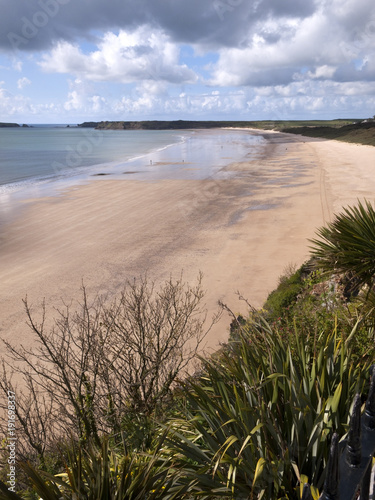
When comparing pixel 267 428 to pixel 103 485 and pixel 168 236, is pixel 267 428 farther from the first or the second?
pixel 168 236

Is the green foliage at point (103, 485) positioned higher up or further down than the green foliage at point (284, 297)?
higher up

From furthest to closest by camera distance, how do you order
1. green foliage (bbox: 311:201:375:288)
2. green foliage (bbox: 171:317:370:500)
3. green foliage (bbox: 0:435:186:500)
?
green foliage (bbox: 311:201:375:288)
green foliage (bbox: 171:317:370:500)
green foliage (bbox: 0:435:186:500)

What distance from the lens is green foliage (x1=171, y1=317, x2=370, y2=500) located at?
3.40 m

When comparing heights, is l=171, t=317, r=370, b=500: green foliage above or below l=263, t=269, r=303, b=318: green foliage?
above

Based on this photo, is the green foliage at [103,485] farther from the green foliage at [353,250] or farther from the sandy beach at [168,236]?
the sandy beach at [168,236]

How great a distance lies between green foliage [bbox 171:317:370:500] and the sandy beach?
6.93 metres

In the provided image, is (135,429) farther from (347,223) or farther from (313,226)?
(313,226)

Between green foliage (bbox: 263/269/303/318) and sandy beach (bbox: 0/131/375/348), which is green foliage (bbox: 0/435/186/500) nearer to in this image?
green foliage (bbox: 263/269/303/318)

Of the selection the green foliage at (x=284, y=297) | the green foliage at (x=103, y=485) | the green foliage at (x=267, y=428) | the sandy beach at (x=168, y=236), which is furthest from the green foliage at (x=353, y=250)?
the green foliage at (x=103, y=485)

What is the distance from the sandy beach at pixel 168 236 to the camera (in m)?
14.9

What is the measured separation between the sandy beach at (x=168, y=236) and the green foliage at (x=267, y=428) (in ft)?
22.7

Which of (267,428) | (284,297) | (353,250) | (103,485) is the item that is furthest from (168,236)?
(103,485)

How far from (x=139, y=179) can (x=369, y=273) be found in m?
36.4

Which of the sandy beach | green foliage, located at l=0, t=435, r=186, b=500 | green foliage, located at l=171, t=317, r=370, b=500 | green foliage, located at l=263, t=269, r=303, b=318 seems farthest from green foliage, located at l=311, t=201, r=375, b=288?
green foliage, located at l=0, t=435, r=186, b=500
